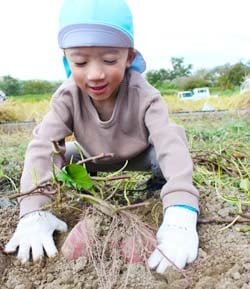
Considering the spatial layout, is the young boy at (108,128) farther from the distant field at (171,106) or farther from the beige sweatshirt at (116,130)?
the distant field at (171,106)

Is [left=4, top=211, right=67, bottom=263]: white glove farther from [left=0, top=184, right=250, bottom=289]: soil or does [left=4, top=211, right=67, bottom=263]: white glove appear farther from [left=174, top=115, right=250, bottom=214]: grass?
[left=174, top=115, right=250, bottom=214]: grass

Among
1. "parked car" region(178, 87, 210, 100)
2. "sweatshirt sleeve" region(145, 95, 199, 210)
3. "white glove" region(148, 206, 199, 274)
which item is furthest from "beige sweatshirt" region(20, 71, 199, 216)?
"parked car" region(178, 87, 210, 100)

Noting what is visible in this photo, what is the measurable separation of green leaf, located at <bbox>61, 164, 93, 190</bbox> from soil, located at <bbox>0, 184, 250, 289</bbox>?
0.11 metres

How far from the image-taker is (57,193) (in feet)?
4.24

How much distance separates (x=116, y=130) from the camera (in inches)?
58.9

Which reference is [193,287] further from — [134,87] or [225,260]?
[134,87]

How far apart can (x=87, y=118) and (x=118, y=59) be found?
0.20 metres

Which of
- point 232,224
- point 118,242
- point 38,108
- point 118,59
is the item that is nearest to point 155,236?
point 118,242

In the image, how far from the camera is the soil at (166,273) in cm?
107

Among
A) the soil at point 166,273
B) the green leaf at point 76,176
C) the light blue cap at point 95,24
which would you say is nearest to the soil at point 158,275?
the soil at point 166,273

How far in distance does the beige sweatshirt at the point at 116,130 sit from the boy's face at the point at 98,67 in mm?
73

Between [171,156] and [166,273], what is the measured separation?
1.05ft

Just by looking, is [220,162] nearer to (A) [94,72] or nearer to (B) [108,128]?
(B) [108,128]

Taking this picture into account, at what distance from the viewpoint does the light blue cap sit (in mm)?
1331
